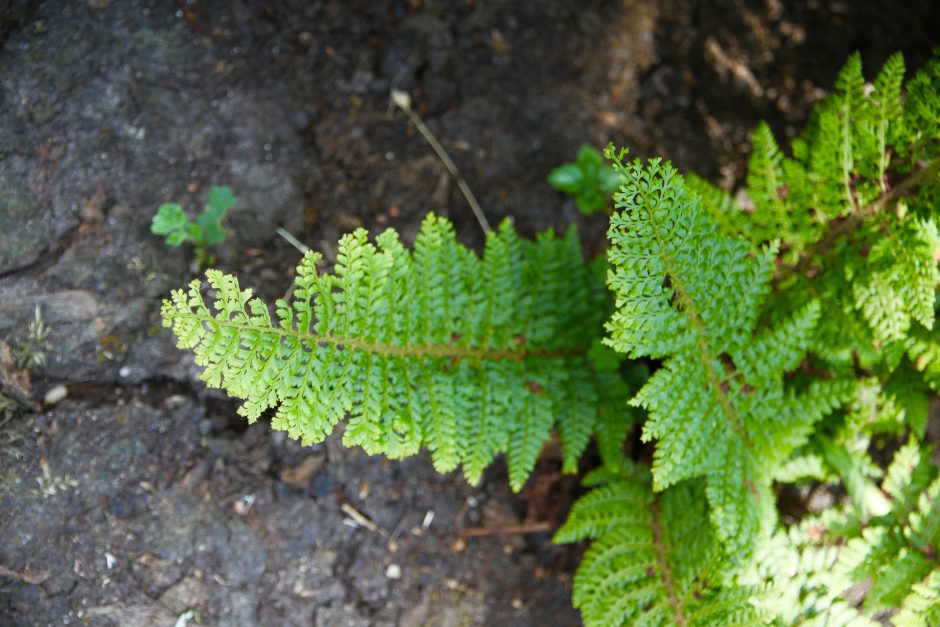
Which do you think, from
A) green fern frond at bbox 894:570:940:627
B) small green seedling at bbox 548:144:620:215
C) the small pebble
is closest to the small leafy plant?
green fern frond at bbox 894:570:940:627

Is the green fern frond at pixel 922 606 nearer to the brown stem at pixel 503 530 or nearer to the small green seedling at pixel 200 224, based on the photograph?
the brown stem at pixel 503 530

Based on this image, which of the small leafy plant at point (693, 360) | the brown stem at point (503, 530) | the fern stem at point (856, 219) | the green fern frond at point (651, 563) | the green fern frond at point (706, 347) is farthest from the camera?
the brown stem at point (503, 530)

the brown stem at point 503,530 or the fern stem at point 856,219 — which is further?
the brown stem at point 503,530

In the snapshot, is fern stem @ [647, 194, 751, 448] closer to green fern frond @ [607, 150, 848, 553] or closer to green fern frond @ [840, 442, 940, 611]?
green fern frond @ [607, 150, 848, 553]

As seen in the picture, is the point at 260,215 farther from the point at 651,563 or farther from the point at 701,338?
the point at 651,563

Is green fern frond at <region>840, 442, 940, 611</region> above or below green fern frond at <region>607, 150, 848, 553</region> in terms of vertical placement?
below

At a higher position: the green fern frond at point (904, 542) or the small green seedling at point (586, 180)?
the small green seedling at point (586, 180)

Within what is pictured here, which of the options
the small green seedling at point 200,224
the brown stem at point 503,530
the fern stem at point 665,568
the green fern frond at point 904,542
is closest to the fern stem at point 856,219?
the green fern frond at point 904,542

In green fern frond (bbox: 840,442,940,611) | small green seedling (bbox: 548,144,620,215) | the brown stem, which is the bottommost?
the brown stem
